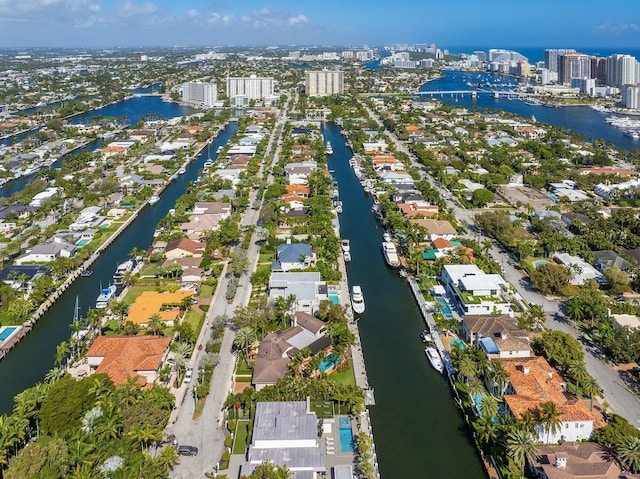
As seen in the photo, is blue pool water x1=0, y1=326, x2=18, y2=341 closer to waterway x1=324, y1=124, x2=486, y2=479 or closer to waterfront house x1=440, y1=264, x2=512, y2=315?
waterway x1=324, y1=124, x2=486, y2=479

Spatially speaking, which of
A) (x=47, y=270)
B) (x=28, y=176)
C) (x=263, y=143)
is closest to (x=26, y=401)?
(x=47, y=270)

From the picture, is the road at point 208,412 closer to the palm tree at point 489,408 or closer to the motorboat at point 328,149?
the palm tree at point 489,408

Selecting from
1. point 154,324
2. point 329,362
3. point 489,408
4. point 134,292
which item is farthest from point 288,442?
point 134,292

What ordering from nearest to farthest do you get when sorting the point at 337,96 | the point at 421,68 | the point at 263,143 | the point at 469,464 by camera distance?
the point at 469,464, the point at 263,143, the point at 337,96, the point at 421,68

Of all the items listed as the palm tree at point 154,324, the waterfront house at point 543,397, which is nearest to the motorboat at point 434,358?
the waterfront house at point 543,397

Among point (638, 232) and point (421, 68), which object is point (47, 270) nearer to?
point (638, 232)

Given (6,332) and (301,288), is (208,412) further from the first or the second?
(6,332)
